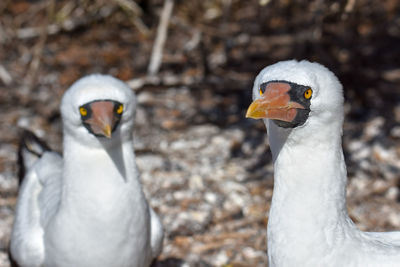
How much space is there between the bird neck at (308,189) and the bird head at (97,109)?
Result: 3.37 ft

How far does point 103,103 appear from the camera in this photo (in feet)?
10.6

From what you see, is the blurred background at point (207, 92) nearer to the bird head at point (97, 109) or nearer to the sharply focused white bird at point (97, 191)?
the sharply focused white bird at point (97, 191)

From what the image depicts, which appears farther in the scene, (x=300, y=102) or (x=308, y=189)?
(x=308, y=189)

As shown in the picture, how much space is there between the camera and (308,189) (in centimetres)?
253

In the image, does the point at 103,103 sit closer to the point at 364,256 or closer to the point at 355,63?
the point at 364,256

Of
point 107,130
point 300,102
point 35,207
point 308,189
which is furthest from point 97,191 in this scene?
point 300,102

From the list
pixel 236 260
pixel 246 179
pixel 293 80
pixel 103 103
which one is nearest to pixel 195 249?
pixel 236 260

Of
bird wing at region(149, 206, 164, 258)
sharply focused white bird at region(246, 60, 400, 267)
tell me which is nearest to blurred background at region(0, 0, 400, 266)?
bird wing at region(149, 206, 164, 258)

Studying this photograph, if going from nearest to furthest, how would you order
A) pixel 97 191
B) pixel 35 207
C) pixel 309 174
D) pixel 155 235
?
pixel 309 174, pixel 97 191, pixel 155 235, pixel 35 207

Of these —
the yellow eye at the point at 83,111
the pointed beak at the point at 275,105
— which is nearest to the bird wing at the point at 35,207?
the yellow eye at the point at 83,111

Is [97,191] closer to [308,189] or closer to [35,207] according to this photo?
[35,207]

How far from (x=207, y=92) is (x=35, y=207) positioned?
10.7 ft

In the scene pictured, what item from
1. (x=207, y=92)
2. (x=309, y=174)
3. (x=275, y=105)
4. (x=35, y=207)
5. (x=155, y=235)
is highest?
(x=275, y=105)

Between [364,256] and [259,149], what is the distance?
333 centimetres
